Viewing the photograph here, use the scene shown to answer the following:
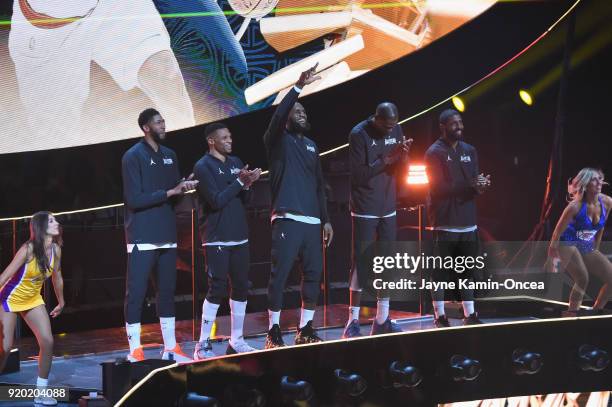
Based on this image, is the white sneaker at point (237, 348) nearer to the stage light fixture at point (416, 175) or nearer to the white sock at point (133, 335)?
the white sock at point (133, 335)

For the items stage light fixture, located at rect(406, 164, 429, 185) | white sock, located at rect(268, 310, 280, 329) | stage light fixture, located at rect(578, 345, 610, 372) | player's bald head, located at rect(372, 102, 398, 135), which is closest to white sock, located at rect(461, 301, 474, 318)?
stage light fixture, located at rect(578, 345, 610, 372)

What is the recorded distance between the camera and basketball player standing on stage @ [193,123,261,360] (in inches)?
226

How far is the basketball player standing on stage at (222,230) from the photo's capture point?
226 inches

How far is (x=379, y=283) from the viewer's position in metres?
6.34

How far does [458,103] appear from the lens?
380 inches

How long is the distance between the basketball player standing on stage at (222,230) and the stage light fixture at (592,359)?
227 centimetres

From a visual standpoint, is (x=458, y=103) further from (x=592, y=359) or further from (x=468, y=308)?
(x=592, y=359)

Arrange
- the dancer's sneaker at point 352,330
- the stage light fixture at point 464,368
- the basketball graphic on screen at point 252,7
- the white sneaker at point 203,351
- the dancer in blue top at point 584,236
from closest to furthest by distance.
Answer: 1. the white sneaker at point 203,351
2. the stage light fixture at point 464,368
3. the dancer's sneaker at point 352,330
4. the basketball graphic on screen at point 252,7
5. the dancer in blue top at point 584,236

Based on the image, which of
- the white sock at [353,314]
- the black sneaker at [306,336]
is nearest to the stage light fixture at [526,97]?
the white sock at [353,314]

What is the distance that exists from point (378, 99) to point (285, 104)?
→ 1625 millimetres

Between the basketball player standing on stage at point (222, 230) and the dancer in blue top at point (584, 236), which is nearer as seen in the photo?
the basketball player standing on stage at point (222, 230)

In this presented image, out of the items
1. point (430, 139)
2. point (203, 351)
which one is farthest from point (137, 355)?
point (430, 139)

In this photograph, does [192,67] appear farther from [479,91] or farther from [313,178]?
[479,91]

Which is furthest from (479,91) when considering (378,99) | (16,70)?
(16,70)
